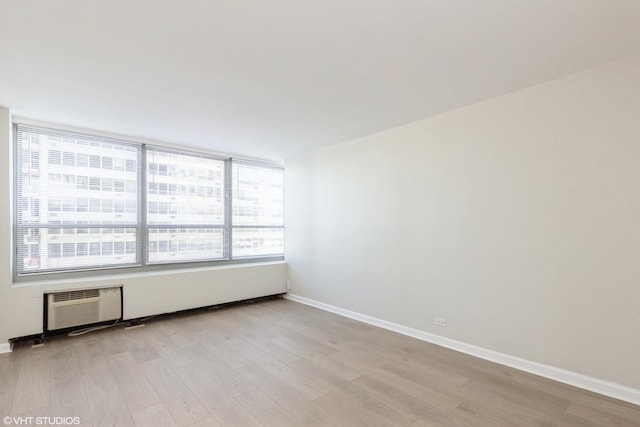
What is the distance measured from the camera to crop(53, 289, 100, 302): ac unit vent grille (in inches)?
138

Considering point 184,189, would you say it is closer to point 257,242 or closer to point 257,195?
point 257,195

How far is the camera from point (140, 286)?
402 centimetres

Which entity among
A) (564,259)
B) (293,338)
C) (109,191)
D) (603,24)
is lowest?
(293,338)

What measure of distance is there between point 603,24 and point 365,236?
3010 millimetres

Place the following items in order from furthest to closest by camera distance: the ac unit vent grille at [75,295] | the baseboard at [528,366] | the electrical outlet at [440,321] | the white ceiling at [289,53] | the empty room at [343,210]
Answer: the ac unit vent grille at [75,295], the electrical outlet at [440,321], the baseboard at [528,366], the empty room at [343,210], the white ceiling at [289,53]

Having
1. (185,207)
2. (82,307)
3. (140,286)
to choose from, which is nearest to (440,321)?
(140,286)

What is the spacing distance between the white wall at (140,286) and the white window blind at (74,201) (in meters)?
0.32

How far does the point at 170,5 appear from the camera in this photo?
173 cm

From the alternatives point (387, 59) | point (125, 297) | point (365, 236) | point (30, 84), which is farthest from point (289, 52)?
point (125, 297)

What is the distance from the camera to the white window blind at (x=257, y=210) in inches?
212

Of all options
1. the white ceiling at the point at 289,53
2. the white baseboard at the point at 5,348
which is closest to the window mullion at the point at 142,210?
the white ceiling at the point at 289,53

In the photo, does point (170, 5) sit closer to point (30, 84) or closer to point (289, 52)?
point (289, 52)

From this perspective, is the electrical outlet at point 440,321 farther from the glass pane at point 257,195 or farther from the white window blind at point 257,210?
the glass pane at point 257,195

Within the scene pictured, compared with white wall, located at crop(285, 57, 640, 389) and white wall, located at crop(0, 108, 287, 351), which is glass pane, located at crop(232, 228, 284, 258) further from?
white wall, located at crop(285, 57, 640, 389)
